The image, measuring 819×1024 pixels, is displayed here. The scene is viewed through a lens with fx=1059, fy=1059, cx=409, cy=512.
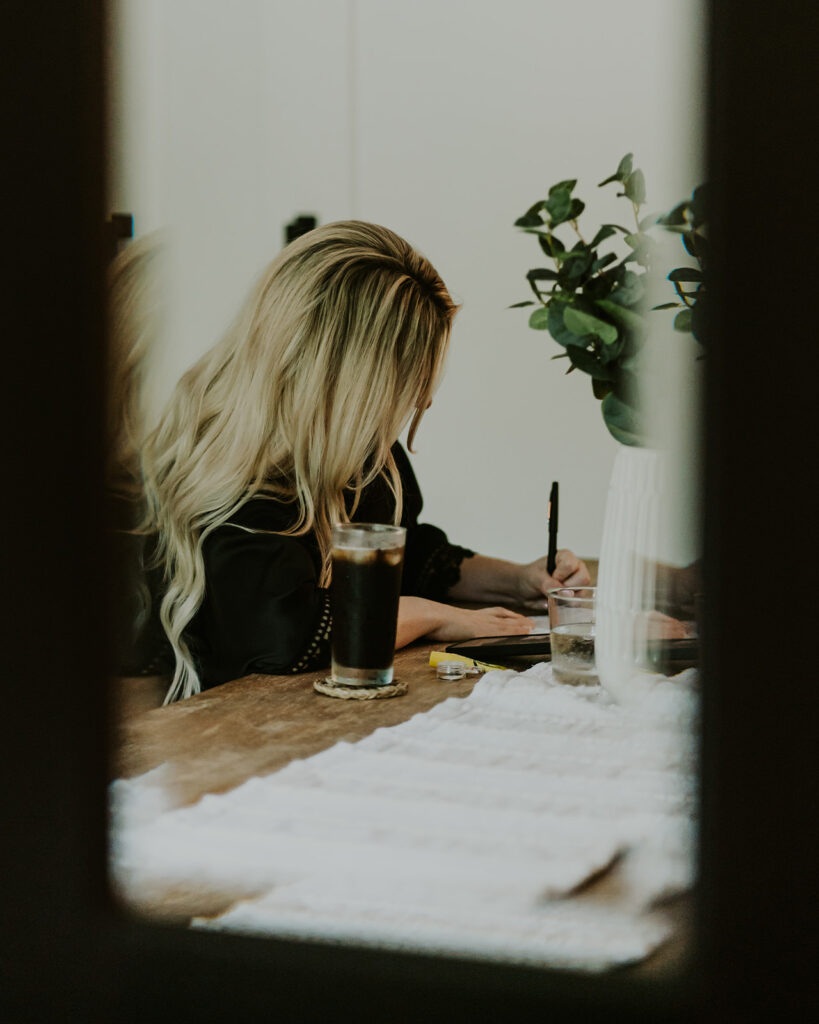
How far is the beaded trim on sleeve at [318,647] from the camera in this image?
44.5 inches

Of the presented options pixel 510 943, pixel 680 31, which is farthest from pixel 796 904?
pixel 680 31

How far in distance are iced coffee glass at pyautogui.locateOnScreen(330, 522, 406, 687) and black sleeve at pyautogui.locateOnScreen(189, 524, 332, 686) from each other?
0.38 feet

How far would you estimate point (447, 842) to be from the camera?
1.68 ft

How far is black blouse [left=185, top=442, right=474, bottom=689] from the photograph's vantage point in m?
1.14

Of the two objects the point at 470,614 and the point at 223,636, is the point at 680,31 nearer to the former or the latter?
the point at 223,636

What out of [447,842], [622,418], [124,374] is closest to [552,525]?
[622,418]

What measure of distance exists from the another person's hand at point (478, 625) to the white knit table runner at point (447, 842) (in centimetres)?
63

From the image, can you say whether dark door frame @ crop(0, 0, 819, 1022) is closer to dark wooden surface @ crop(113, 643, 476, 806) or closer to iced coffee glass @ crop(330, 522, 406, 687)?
dark wooden surface @ crop(113, 643, 476, 806)

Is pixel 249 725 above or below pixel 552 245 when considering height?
below

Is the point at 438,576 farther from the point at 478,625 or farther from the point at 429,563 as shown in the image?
the point at 478,625

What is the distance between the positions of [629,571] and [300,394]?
637mm

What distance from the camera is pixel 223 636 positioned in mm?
1244

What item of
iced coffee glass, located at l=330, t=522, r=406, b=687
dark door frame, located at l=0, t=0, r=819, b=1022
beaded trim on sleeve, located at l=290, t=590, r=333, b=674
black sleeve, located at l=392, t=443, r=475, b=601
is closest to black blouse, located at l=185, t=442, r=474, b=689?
beaded trim on sleeve, located at l=290, t=590, r=333, b=674

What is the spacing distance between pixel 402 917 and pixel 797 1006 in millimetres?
178
